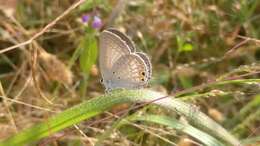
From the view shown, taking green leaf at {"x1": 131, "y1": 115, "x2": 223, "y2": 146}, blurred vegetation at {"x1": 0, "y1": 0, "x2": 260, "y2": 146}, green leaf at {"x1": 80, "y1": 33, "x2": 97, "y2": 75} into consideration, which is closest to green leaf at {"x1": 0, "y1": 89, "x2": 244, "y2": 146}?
green leaf at {"x1": 131, "y1": 115, "x2": 223, "y2": 146}

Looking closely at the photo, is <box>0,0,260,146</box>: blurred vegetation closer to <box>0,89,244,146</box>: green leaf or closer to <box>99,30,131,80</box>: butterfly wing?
<box>99,30,131,80</box>: butterfly wing

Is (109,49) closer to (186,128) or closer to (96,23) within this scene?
(186,128)

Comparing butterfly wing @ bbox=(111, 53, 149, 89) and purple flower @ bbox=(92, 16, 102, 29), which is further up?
purple flower @ bbox=(92, 16, 102, 29)

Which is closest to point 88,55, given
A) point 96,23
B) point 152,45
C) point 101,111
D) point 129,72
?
point 96,23

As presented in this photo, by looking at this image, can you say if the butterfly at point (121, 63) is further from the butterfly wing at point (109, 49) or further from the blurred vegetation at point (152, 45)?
the blurred vegetation at point (152, 45)

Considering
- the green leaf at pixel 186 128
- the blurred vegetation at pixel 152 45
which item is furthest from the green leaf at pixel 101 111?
the blurred vegetation at pixel 152 45

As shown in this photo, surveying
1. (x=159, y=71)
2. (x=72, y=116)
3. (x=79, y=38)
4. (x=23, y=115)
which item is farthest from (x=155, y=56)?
(x=72, y=116)

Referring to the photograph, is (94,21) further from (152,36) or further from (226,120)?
(226,120)
